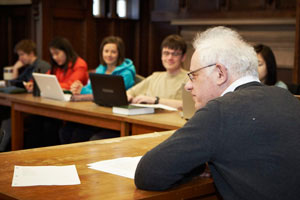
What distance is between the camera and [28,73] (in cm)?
548

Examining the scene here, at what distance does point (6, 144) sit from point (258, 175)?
378 cm

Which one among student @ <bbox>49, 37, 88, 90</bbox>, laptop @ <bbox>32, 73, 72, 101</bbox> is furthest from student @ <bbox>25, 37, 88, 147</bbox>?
laptop @ <bbox>32, 73, 72, 101</bbox>

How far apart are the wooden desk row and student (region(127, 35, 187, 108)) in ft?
0.84

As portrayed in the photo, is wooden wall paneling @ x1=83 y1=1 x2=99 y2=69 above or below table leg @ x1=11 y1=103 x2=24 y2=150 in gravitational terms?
above

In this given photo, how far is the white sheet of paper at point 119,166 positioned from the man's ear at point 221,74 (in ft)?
1.57

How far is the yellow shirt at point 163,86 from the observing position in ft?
13.6

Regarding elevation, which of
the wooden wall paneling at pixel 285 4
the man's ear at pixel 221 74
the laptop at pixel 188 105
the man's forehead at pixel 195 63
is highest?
the wooden wall paneling at pixel 285 4

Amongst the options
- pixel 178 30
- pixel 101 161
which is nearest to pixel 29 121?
pixel 178 30

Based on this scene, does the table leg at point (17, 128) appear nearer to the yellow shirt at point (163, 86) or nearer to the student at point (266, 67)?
the yellow shirt at point (163, 86)

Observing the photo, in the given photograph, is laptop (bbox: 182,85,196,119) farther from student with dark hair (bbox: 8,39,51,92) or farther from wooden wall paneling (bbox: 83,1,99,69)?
wooden wall paneling (bbox: 83,1,99,69)

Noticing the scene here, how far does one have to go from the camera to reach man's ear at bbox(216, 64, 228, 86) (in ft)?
5.64

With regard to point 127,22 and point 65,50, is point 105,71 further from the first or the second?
point 127,22

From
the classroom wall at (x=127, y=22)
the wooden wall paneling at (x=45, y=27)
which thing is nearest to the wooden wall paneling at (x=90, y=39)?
the classroom wall at (x=127, y=22)

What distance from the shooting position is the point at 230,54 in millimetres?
1718
